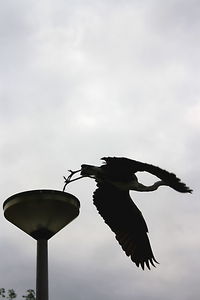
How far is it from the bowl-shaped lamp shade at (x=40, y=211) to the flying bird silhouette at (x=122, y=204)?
3.53 m

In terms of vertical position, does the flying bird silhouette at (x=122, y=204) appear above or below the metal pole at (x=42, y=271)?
above

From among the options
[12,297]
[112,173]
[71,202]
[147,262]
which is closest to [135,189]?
[112,173]

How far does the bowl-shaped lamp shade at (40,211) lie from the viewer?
540 centimetres

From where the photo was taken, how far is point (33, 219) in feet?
17.8

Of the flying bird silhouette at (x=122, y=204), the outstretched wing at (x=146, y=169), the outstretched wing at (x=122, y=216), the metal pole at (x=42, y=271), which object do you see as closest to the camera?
the metal pole at (x=42, y=271)

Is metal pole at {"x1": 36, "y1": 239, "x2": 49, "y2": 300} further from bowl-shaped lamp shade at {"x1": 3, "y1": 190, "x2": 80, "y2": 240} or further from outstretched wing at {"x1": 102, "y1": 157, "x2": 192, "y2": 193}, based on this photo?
outstretched wing at {"x1": 102, "y1": 157, "x2": 192, "y2": 193}

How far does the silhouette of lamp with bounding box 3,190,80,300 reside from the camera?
5.39m

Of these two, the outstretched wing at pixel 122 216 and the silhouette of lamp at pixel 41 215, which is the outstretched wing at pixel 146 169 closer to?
the outstretched wing at pixel 122 216

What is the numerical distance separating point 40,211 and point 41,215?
1.7 inches

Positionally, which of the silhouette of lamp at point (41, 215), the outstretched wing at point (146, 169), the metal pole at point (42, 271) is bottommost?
the metal pole at point (42, 271)

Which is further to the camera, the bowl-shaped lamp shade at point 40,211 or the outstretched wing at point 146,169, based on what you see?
the outstretched wing at point 146,169

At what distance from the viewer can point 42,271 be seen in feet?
17.8

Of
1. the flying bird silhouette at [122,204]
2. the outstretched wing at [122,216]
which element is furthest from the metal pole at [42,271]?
the outstretched wing at [122,216]

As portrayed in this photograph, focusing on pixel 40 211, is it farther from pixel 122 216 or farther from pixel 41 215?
pixel 122 216
